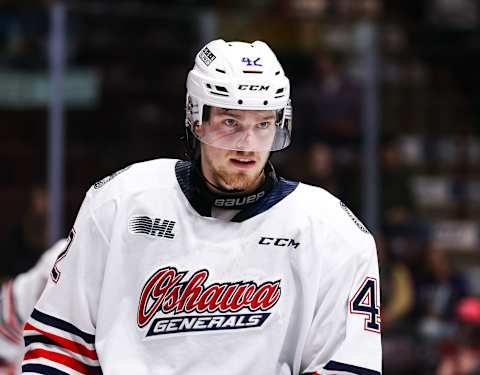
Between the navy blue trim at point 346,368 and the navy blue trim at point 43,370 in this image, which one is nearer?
the navy blue trim at point 346,368

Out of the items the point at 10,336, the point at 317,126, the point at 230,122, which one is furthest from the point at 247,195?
the point at 317,126

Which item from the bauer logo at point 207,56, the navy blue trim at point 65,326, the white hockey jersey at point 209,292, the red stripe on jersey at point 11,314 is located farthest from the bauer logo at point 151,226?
the red stripe on jersey at point 11,314

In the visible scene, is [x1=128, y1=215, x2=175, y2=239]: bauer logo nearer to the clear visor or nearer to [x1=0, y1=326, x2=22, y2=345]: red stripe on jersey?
the clear visor

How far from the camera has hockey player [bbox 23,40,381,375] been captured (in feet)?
8.63

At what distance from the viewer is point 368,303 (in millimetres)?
2654

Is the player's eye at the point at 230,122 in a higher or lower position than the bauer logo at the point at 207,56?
lower

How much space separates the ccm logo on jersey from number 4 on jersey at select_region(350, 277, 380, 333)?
0.54 feet

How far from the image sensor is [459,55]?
7379 millimetres

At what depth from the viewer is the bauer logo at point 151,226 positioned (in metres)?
2.69

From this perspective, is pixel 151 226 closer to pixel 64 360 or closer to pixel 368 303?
pixel 64 360

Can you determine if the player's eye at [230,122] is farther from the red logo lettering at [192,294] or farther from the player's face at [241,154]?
the red logo lettering at [192,294]

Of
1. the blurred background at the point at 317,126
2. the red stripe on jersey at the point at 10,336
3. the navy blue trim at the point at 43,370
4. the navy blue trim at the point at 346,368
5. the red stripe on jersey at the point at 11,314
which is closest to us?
the navy blue trim at the point at 346,368

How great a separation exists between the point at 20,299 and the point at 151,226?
198cm

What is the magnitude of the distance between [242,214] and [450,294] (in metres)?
3.99
